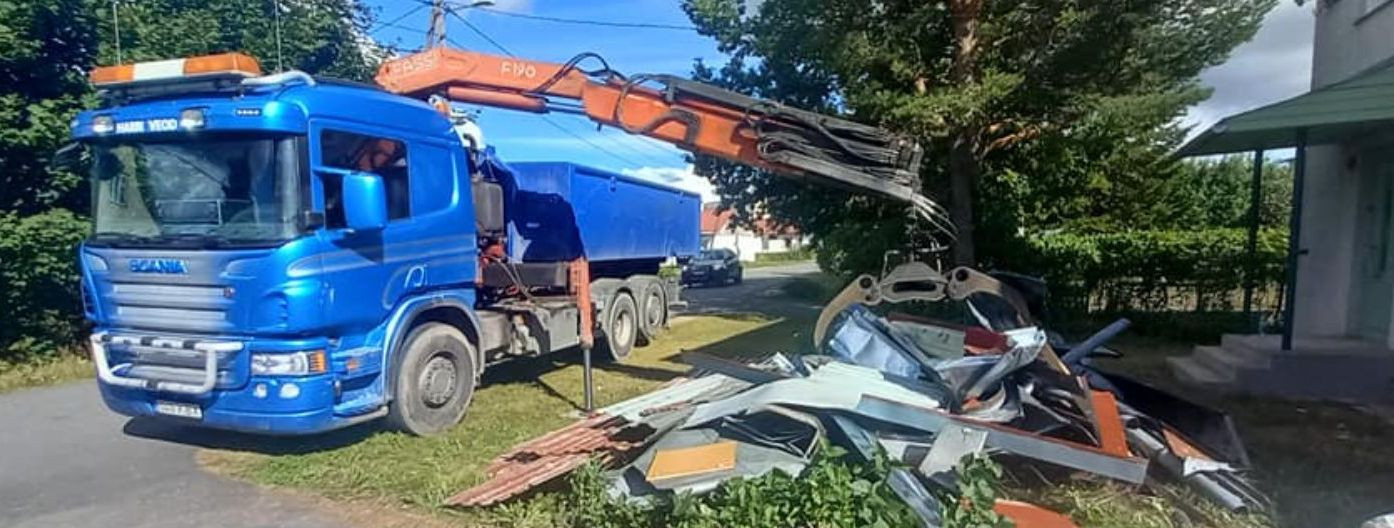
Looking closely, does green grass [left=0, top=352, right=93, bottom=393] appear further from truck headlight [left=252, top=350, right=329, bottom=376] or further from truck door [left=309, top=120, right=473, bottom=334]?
truck door [left=309, top=120, right=473, bottom=334]

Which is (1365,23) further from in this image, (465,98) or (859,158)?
(465,98)

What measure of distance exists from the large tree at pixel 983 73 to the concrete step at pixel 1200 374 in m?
3.50

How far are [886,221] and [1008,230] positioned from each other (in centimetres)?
213

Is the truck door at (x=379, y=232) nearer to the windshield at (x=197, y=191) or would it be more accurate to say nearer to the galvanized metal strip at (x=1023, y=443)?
the windshield at (x=197, y=191)

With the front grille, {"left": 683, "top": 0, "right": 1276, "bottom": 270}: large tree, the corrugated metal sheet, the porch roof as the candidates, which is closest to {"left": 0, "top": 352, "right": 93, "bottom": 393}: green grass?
the front grille

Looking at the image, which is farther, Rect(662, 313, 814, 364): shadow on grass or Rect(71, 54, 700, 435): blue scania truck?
Rect(662, 313, 814, 364): shadow on grass

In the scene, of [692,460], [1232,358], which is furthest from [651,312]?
[692,460]

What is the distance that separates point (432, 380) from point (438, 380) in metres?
0.07

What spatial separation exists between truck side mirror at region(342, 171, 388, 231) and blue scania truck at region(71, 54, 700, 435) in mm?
13

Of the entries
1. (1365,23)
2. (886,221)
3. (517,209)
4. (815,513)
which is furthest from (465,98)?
(1365,23)

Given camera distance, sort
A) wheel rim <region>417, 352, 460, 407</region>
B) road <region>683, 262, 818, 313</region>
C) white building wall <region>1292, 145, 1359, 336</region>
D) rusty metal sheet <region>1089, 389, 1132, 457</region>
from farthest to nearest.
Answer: road <region>683, 262, 818, 313</region>, white building wall <region>1292, 145, 1359, 336</region>, wheel rim <region>417, 352, 460, 407</region>, rusty metal sheet <region>1089, 389, 1132, 457</region>

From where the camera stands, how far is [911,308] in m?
11.5

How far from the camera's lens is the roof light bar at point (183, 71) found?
539 cm

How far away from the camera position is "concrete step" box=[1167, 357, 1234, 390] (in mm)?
8094
